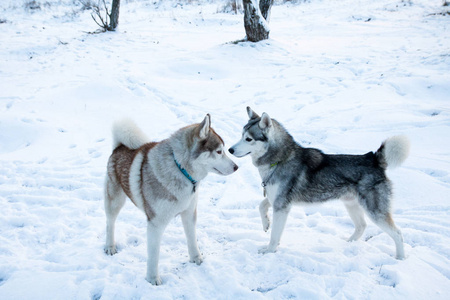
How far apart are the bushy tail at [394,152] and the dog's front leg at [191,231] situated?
2349 mm

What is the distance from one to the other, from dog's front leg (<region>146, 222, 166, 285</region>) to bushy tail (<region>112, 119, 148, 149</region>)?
1043 mm

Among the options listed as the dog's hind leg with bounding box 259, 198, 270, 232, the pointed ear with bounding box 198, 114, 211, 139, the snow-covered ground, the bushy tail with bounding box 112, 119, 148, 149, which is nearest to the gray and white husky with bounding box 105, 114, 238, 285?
the pointed ear with bounding box 198, 114, 211, 139

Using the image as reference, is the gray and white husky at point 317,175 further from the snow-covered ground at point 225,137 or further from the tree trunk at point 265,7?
the tree trunk at point 265,7

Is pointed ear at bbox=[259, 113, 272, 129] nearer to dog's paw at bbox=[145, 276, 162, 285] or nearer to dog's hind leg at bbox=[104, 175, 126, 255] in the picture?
dog's hind leg at bbox=[104, 175, 126, 255]

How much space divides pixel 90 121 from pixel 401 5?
18755mm

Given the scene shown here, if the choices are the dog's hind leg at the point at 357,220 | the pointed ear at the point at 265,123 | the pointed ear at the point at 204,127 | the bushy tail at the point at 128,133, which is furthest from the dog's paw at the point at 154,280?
the dog's hind leg at the point at 357,220

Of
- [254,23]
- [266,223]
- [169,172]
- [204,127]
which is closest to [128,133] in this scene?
[169,172]

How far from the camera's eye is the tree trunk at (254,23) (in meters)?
12.1

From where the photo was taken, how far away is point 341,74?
33.3ft

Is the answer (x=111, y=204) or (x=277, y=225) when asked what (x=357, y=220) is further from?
(x=111, y=204)

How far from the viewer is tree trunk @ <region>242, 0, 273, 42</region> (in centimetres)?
1209

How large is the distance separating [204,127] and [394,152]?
90.0 inches

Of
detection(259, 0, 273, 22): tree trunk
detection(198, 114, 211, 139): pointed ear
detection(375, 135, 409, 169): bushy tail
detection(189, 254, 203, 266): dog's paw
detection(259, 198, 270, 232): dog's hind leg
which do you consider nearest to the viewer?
detection(198, 114, 211, 139): pointed ear

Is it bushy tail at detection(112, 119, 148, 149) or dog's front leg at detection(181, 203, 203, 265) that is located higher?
bushy tail at detection(112, 119, 148, 149)
